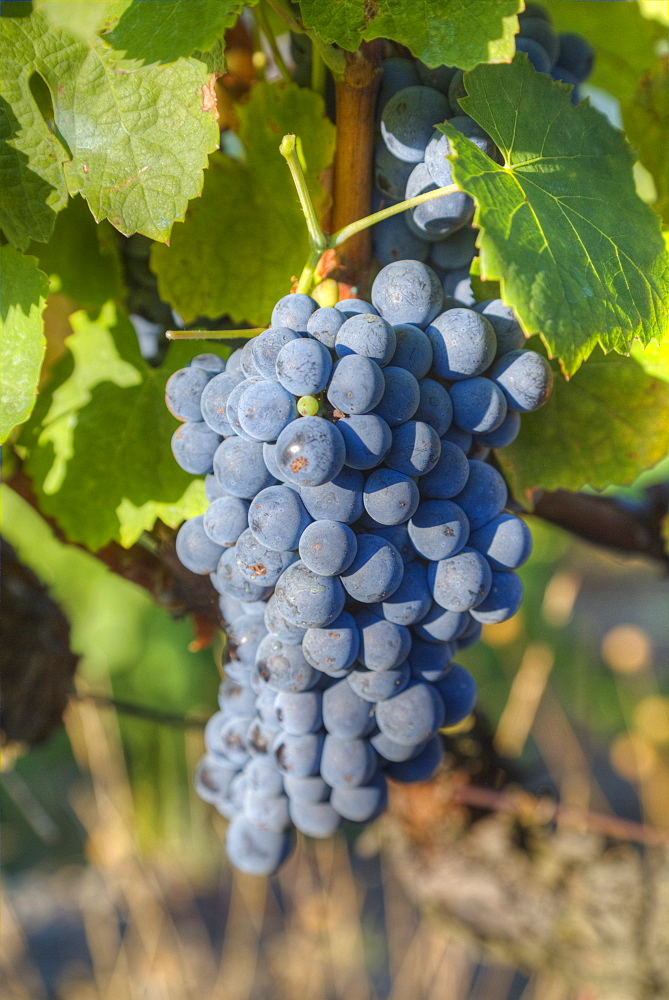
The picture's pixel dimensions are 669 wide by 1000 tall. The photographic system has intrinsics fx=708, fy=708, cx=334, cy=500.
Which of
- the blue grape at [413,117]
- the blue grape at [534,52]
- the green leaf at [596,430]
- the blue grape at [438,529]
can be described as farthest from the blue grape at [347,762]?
the blue grape at [534,52]

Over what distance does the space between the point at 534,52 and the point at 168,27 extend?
1.15 ft

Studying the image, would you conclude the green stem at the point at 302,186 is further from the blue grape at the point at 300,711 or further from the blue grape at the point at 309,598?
the blue grape at the point at 300,711

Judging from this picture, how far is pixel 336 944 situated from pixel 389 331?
216 centimetres

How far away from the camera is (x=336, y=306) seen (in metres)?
0.61

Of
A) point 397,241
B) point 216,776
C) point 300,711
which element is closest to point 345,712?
point 300,711

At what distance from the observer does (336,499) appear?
1.91 feet

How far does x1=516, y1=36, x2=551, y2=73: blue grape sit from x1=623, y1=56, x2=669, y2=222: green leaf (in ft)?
0.89

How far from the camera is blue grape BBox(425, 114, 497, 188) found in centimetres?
62

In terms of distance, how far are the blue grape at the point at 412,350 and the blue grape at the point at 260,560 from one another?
19 cm

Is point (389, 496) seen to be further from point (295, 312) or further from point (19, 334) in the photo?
point (19, 334)

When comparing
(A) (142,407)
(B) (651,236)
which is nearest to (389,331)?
(B) (651,236)

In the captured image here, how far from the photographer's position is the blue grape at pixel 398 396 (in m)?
0.57

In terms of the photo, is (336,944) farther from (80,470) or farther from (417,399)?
(417,399)

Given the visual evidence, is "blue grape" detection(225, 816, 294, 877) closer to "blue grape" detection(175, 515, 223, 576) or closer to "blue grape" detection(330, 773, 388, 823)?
"blue grape" detection(330, 773, 388, 823)
